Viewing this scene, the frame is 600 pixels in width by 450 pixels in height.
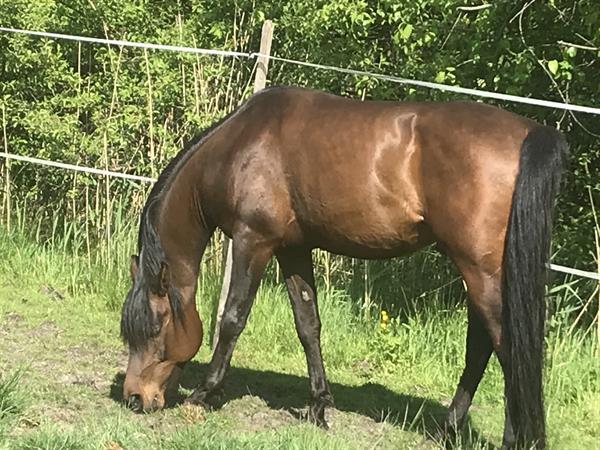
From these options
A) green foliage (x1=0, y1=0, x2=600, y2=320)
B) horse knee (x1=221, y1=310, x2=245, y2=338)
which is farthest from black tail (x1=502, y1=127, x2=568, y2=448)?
green foliage (x1=0, y1=0, x2=600, y2=320)

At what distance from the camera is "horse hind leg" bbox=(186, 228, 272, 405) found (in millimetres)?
4957

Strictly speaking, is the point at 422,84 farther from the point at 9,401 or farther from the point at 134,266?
the point at 9,401

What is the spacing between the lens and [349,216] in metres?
4.75

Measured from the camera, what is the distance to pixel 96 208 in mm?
7906

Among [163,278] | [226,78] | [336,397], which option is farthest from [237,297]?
[226,78]

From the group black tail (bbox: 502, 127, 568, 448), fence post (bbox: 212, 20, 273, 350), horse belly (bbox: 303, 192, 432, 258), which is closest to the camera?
black tail (bbox: 502, 127, 568, 448)

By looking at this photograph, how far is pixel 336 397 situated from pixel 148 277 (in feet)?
4.29

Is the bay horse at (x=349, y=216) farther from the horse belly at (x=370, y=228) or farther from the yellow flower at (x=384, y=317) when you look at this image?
the yellow flower at (x=384, y=317)

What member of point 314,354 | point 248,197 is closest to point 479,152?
point 248,197

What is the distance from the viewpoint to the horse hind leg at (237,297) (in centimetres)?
496

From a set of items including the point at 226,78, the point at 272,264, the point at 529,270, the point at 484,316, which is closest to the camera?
the point at 529,270

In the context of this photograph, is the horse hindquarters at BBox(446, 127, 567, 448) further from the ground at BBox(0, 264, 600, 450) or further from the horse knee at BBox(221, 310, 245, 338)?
the horse knee at BBox(221, 310, 245, 338)

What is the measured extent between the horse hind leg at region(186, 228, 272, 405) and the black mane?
0.92 ft

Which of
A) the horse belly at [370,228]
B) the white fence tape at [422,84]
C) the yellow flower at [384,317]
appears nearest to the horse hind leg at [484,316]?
the horse belly at [370,228]
